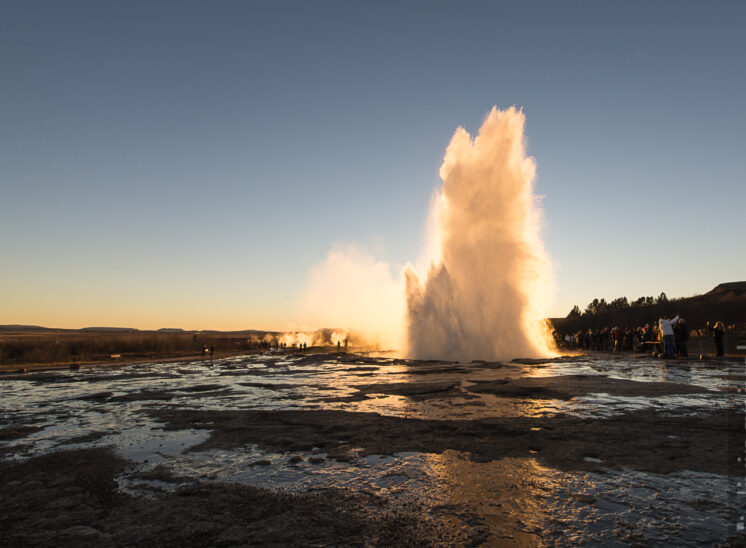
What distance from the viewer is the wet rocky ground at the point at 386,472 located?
4.00 meters

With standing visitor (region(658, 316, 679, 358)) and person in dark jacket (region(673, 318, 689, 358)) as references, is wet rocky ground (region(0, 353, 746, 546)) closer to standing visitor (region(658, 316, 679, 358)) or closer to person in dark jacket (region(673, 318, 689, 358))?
standing visitor (region(658, 316, 679, 358))

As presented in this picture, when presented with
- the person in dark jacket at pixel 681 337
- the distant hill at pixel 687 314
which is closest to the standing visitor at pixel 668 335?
the person in dark jacket at pixel 681 337

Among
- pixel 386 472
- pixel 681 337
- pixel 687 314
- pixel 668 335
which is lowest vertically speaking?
pixel 386 472

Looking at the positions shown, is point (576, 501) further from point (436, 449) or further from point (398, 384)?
point (398, 384)

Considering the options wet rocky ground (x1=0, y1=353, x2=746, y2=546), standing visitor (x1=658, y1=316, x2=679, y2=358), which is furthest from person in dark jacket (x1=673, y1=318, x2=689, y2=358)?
wet rocky ground (x1=0, y1=353, x2=746, y2=546)

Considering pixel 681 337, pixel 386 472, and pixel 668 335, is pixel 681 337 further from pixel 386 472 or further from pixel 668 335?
pixel 386 472

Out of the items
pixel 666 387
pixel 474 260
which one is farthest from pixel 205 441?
pixel 474 260

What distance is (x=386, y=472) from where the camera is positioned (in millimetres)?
5734

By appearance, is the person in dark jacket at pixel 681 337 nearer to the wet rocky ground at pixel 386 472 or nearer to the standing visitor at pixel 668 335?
the standing visitor at pixel 668 335

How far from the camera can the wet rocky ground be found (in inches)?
157

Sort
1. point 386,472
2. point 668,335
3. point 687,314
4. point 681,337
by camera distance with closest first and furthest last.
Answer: point 386,472, point 668,335, point 681,337, point 687,314

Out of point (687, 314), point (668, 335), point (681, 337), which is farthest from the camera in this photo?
point (687, 314)

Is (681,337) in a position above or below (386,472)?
above

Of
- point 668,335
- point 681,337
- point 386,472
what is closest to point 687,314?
point 681,337
